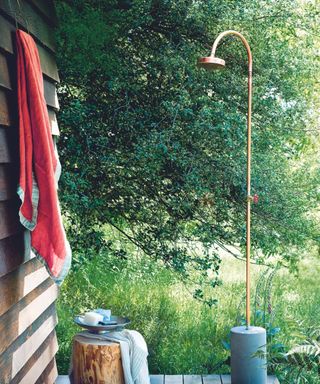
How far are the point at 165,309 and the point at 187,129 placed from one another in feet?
5.05

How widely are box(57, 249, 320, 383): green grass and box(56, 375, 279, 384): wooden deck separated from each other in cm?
49

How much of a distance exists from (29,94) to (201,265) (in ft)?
9.64

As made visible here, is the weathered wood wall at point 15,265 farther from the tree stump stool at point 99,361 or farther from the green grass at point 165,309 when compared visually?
the green grass at point 165,309

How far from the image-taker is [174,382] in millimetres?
4543

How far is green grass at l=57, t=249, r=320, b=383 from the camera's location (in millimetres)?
5387

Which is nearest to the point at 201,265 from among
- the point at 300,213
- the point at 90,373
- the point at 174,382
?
the point at 300,213

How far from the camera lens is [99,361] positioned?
405 centimetres

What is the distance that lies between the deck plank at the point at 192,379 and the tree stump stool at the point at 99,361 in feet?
2.06

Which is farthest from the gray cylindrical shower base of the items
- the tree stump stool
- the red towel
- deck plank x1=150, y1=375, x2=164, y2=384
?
the red towel

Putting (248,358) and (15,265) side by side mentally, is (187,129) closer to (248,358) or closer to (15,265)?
(248,358)

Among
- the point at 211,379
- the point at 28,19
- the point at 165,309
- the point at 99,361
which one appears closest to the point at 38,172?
the point at 28,19

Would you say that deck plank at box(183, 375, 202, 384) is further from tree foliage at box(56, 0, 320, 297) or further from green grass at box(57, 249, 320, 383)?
tree foliage at box(56, 0, 320, 297)

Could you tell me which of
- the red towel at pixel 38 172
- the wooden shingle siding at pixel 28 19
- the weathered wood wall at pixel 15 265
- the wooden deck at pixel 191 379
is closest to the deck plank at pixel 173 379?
the wooden deck at pixel 191 379

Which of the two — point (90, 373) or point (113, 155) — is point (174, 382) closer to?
point (90, 373)
